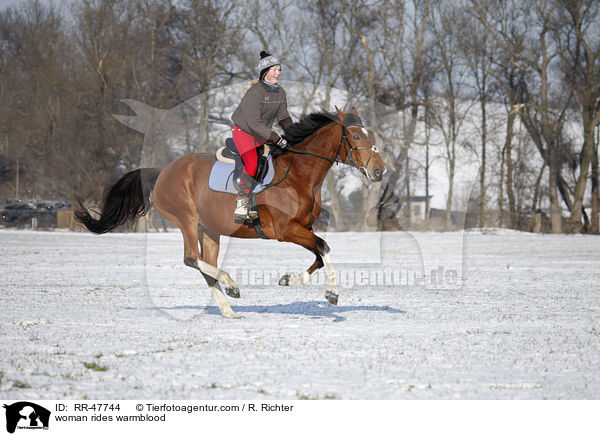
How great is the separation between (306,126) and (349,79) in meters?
33.4

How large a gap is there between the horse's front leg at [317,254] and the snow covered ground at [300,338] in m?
0.44

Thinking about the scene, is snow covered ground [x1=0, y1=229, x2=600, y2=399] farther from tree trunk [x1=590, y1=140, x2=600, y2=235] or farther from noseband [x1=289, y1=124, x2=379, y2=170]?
tree trunk [x1=590, y1=140, x2=600, y2=235]

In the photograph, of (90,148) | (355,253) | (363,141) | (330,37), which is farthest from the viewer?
(330,37)

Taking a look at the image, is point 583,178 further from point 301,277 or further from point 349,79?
point 301,277

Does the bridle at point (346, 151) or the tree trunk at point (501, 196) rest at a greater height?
the tree trunk at point (501, 196)

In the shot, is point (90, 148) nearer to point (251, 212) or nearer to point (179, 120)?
point (179, 120)

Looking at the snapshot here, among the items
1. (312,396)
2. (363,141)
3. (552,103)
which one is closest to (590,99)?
(552,103)

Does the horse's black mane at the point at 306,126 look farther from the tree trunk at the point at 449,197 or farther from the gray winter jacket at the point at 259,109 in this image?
the tree trunk at the point at 449,197

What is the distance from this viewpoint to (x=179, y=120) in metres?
33.8

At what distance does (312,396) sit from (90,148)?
118 ft
